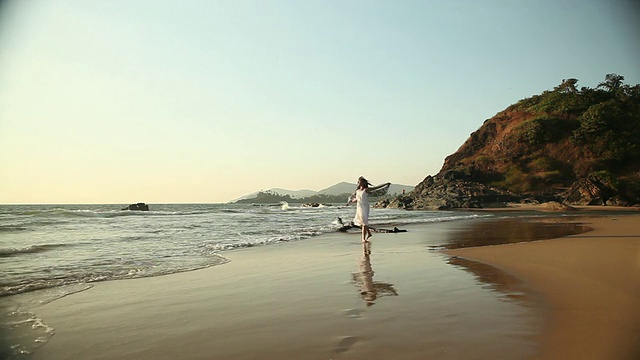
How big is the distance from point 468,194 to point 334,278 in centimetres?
5581

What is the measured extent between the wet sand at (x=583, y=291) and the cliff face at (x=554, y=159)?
156ft

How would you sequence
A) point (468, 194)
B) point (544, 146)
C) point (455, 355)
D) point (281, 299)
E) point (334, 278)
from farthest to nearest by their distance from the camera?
1. point (544, 146)
2. point (468, 194)
3. point (334, 278)
4. point (281, 299)
5. point (455, 355)

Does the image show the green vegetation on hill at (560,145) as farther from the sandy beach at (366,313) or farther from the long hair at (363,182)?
the sandy beach at (366,313)

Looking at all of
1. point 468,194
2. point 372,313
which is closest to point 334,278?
point 372,313

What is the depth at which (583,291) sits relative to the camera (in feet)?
17.8

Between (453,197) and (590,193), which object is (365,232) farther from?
(453,197)

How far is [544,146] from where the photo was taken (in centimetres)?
6769

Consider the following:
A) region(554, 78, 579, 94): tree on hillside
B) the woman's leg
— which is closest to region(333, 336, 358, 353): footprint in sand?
the woman's leg

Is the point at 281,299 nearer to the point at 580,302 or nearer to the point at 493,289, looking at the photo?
the point at 493,289

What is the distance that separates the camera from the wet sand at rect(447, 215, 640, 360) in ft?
11.0

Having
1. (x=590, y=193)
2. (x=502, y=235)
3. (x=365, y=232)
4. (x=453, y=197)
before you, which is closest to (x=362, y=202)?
(x=365, y=232)

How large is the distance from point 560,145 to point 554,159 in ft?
11.4

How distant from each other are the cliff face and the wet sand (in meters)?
47.7

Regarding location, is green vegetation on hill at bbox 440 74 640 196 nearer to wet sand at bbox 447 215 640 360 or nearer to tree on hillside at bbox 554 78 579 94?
tree on hillside at bbox 554 78 579 94
